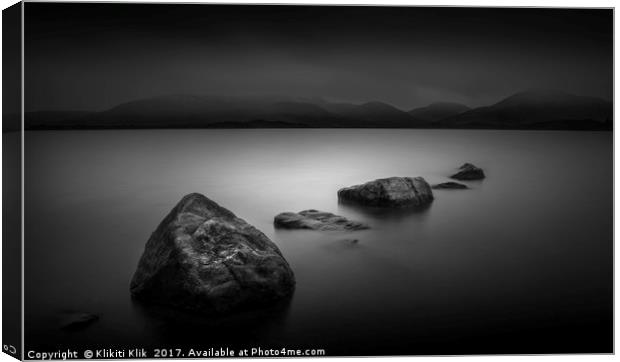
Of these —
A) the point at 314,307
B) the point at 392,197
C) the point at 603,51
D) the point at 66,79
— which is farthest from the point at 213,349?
the point at 603,51

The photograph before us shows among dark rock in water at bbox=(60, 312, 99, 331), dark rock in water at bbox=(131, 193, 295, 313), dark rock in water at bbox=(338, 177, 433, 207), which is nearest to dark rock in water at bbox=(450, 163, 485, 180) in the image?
dark rock in water at bbox=(338, 177, 433, 207)

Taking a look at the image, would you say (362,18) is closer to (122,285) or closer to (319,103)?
(319,103)

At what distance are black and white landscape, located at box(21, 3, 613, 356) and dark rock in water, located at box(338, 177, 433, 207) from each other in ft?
0.06

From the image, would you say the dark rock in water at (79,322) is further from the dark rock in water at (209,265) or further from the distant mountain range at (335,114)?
the distant mountain range at (335,114)

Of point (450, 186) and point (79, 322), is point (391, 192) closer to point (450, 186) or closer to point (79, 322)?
point (450, 186)

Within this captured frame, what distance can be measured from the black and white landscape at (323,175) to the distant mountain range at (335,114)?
0.06ft

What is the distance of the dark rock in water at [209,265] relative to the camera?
5.34 meters

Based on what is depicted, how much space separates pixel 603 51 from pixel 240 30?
119 inches

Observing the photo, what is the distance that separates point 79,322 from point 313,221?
2020 millimetres

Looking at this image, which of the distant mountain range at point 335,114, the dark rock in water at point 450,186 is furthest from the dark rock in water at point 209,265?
the dark rock in water at point 450,186

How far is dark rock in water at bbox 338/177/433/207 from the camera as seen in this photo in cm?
611

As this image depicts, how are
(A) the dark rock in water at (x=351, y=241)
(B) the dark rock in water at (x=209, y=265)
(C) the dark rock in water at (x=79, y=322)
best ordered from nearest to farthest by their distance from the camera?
1. (B) the dark rock in water at (x=209, y=265)
2. (C) the dark rock in water at (x=79, y=322)
3. (A) the dark rock in water at (x=351, y=241)

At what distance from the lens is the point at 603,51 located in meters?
5.96

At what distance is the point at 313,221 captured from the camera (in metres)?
6.00
